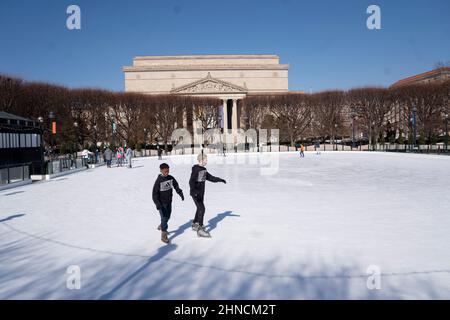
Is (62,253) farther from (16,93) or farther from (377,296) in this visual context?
(16,93)

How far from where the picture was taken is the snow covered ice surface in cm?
438

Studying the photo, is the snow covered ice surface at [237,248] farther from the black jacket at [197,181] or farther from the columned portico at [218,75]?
the columned portico at [218,75]

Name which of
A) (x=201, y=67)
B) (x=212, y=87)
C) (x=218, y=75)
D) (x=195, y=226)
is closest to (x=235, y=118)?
(x=212, y=87)

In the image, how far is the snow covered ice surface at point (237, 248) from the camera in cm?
438

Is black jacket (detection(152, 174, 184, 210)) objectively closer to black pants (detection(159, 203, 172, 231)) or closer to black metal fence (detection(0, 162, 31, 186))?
black pants (detection(159, 203, 172, 231))

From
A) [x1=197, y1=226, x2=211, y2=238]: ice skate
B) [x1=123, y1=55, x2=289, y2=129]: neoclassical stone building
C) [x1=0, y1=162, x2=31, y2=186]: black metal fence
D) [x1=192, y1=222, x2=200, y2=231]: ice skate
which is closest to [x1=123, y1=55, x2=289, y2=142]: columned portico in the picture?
[x1=123, y1=55, x2=289, y2=129]: neoclassical stone building

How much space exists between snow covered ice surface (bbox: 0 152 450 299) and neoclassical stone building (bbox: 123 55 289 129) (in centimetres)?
6411

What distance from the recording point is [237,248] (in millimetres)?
5965

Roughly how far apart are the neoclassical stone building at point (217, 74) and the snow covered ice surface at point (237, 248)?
2524 inches

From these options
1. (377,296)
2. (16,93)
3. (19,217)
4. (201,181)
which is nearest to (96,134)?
(16,93)

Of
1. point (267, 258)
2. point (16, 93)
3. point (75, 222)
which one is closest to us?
point (267, 258)

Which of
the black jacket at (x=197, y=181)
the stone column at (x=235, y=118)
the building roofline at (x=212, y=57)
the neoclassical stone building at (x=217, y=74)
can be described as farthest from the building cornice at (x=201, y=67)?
the black jacket at (x=197, y=181)

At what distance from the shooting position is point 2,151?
17.5m

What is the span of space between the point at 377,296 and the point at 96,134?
45332mm
